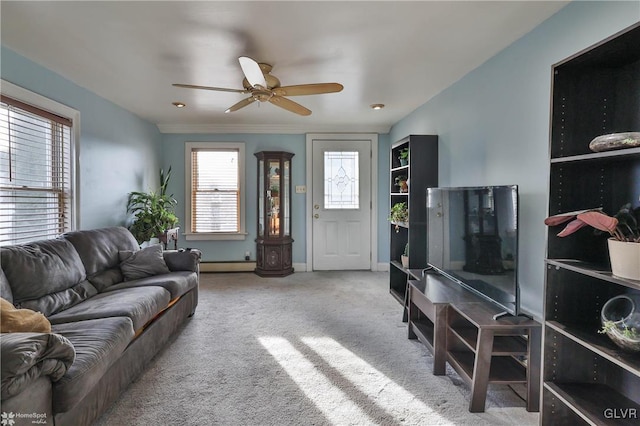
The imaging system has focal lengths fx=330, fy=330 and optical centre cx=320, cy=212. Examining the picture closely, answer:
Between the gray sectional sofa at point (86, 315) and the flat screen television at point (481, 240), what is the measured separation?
2.31m

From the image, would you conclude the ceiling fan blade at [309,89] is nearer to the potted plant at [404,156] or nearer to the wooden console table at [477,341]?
the potted plant at [404,156]

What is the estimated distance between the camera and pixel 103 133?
371cm

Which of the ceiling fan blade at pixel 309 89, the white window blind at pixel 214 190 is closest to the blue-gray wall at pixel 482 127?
the white window blind at pixel 214 190

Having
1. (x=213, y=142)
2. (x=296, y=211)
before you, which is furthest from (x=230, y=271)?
(x=213, y=142)

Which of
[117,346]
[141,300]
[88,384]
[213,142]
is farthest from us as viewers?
[213,142]

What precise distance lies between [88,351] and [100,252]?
1534 mm

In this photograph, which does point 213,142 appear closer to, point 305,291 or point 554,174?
point 305,291

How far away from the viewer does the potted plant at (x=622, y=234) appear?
46.6 inches

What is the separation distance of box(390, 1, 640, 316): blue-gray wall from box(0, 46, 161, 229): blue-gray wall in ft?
12.1

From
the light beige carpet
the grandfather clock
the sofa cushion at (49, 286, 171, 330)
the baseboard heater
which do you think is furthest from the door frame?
the sofa cushion at (49, 286, 171, 330)

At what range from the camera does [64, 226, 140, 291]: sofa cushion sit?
109 inches

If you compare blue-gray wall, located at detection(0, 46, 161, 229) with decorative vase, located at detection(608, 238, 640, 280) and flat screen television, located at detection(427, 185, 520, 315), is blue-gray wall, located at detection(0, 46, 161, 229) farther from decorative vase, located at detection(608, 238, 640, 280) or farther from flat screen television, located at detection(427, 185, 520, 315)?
decorative vase, located at detection(608, 238, 640, 280)

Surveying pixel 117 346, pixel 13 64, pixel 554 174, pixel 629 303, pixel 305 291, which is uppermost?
pixel 13 64

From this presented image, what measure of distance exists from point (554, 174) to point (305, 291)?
3258 mm
